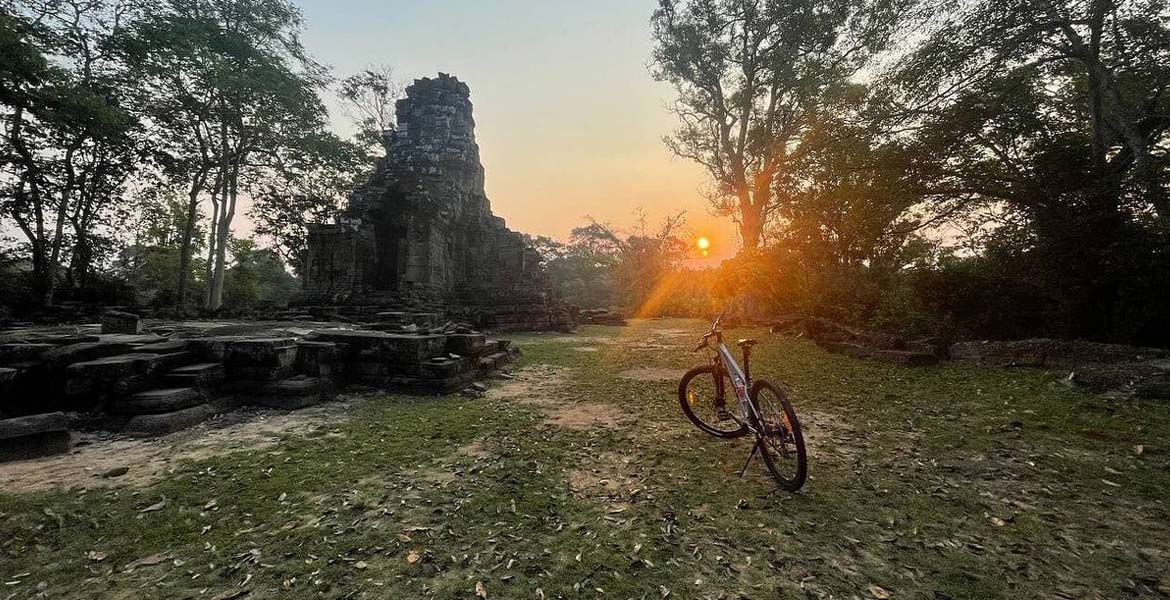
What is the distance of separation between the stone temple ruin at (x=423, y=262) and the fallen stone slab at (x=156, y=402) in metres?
9.70

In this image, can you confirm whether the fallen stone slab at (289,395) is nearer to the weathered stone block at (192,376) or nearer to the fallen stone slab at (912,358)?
the weathered stone block at (192,376)

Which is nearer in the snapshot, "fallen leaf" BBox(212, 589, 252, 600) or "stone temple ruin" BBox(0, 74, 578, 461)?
"fallen leaf" BBox(212, 589, 252, 600)

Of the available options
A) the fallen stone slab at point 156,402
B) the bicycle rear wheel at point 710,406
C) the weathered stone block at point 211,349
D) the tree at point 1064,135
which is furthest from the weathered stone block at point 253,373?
the tree at point 1064,135

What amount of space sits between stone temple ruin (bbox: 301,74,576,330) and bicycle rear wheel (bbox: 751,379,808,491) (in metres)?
13.2

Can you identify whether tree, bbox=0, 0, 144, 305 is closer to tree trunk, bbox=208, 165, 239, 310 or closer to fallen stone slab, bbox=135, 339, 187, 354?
tree trunk, bbox=208, 165, 239, 310

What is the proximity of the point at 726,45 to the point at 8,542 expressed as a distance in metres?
24.0

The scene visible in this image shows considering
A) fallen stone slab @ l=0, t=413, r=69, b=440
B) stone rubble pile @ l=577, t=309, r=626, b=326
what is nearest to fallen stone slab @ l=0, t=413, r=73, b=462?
fallen stone slab @ l=0, t=413, r=69, b=440

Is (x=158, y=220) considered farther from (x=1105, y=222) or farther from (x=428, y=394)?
(x=1105, y=222)

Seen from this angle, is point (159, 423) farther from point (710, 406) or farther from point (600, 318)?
point (600, 318)

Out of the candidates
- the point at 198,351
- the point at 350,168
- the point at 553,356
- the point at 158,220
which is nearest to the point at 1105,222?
the point at 553,356

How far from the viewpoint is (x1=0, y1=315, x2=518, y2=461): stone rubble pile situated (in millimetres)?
4234

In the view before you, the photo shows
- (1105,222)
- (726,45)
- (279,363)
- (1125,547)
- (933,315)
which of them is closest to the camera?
(1125,547)

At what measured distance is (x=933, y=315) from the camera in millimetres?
9430

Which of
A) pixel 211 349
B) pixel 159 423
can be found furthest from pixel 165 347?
pixel 159 423
